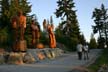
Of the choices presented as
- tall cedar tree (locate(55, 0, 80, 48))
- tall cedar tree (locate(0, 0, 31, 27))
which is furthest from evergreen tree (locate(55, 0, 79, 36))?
tall cedar tree (locate(0, 0, 31, 27))

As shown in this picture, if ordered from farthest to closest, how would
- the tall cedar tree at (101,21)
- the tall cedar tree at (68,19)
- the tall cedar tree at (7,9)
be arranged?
the tall cedar tree at (101,21)
the tall cedar tree at (68,19)
the tall cedar tree at (7,9)

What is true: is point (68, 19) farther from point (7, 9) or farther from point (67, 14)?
point (7, 9)

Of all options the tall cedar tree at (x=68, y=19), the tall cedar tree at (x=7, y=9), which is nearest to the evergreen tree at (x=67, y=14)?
the tall cedar tree at (x=68, y=19)

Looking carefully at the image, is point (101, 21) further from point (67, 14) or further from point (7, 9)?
point (7, 9)

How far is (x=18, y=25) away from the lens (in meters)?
26.3

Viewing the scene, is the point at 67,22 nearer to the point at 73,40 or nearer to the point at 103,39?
the point at 73,40

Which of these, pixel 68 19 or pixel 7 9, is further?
pixel 68 19

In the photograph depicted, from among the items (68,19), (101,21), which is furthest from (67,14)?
(101,21)

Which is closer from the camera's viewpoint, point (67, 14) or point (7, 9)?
point (7, 9)

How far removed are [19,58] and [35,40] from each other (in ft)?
28.5

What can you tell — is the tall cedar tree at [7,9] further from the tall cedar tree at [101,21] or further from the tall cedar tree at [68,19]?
the tall cedar tree at [101,21]

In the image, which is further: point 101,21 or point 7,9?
point 101,21

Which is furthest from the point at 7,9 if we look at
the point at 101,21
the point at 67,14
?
the point at 101,21

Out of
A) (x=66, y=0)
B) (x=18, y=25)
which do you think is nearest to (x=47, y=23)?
(x=18, y=25)
